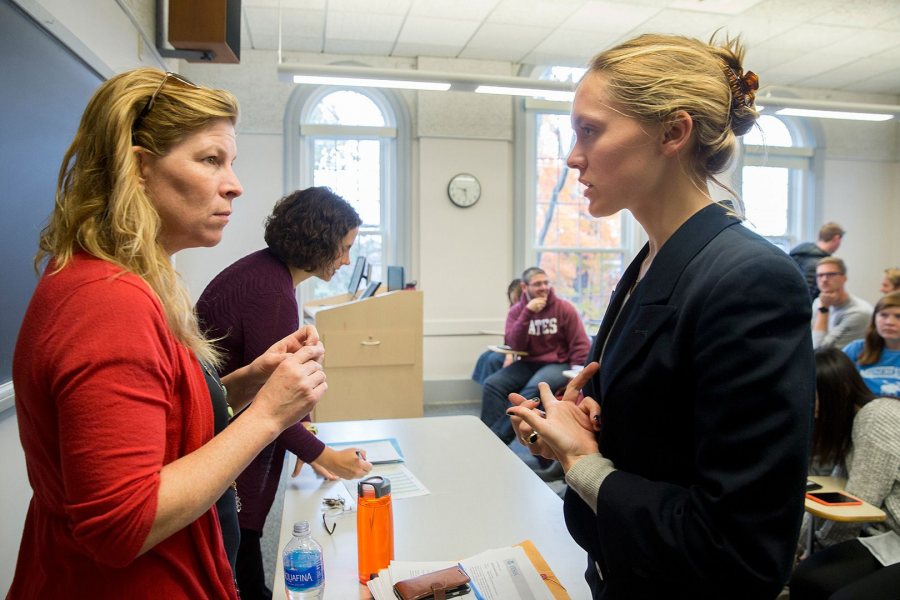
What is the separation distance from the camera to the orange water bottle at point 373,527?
3.95ft

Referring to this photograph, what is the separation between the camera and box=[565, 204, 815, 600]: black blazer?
0.72 meters

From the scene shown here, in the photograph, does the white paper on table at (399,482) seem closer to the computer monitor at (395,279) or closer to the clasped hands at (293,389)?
the clasped hands at (293,389)

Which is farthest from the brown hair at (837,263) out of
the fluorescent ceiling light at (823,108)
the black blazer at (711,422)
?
the black blazer at (711,422)

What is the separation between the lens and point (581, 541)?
3.27 ft

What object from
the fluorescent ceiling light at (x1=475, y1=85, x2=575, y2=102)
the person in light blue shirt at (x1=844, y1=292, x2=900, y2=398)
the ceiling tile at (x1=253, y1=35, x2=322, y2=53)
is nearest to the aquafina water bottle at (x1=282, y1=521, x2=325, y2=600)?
the person in light blue shirt at (x1=844, y1=292, x2=900, y2=398)

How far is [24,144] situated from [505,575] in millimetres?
1778

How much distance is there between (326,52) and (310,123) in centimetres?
66

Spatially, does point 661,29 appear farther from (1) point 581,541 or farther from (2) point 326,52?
(1) point 581,541

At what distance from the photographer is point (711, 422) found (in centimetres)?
74

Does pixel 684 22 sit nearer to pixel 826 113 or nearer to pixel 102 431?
pixel 826 113

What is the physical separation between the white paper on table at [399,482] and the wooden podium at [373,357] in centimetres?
179

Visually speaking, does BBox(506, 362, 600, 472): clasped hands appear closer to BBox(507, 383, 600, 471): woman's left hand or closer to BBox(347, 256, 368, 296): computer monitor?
BBox(507, 383, 600, 471): woman's left hand

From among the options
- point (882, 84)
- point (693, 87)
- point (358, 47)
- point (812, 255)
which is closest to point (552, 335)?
point (812, 255)

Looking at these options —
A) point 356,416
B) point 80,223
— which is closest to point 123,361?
point 80,223
